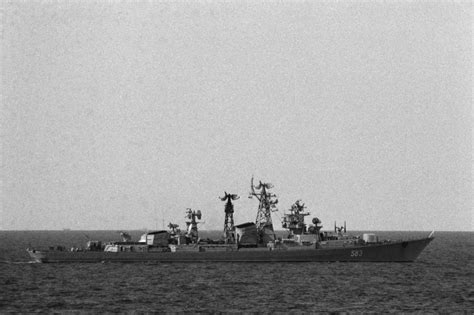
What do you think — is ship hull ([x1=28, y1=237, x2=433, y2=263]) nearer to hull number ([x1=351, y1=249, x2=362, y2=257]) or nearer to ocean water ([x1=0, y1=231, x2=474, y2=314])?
hull number ([x1=351, y1=249, x2=362, y2=257])

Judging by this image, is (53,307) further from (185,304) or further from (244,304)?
(244,304)

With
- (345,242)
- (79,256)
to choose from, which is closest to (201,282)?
(345,242)

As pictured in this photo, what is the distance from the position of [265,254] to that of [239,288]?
26.0 m

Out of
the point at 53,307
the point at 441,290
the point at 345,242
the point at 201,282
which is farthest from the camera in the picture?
the point at 345,242

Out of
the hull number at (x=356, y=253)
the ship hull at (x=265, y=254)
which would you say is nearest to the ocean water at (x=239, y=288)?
the ship hull at (x=265, y=254)

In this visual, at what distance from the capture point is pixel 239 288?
67438 mm

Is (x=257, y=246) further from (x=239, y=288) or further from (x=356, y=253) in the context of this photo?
(x=239, y=288)

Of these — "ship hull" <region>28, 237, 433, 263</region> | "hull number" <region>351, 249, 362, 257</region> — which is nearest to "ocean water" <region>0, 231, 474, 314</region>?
"ship hull" <region>28, 237, 433, 263</region>

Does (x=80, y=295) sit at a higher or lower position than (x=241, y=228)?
lower

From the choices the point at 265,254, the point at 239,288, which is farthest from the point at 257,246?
the point at 239,288

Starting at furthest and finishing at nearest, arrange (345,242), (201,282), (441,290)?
(345,242) → (201,282) → (441,290)

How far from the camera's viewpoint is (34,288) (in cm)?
6938

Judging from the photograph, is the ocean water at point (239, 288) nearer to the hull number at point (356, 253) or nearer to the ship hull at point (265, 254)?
the ship hull at point (265, 254)

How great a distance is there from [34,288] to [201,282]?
1645cm
